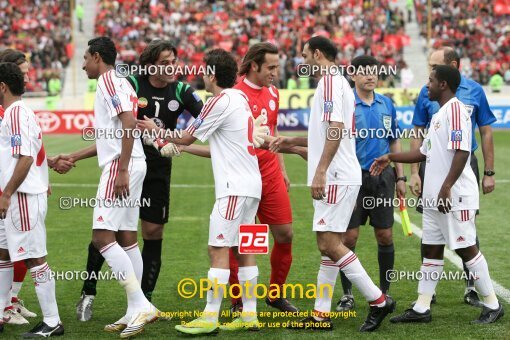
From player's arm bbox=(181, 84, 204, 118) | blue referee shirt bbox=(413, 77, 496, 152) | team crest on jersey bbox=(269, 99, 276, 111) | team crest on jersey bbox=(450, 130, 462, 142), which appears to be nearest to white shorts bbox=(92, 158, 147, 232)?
player's arm bbox=(181, 84, 204, 118)

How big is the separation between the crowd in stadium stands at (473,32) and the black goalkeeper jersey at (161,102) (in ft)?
97.8

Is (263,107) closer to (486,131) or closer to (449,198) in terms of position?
(449,198)

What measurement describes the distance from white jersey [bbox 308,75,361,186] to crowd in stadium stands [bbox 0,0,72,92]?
99.7ft

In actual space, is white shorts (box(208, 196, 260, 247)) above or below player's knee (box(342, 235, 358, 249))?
above

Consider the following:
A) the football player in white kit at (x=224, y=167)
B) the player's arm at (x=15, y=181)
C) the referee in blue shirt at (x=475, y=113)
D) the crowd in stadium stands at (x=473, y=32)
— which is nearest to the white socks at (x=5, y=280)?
the player's arm at (x=15, y=181)

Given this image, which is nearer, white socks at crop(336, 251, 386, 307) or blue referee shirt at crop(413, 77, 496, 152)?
white socks at crop(336, 251, 386, 307)

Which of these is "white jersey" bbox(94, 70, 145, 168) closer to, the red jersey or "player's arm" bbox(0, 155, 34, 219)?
"player's arm" bbox(0, 155, 34, 219)

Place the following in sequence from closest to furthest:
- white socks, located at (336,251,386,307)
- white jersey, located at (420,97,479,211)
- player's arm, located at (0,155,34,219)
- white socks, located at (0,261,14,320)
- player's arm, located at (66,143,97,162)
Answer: player's arm, located at (0,155,34,219)
white socks, located at (336,251,386,307)
white jersey, located at (420,97,479,211)
white socks, located at (0,261,14,320)
player's arm, located at (66,143,97,162)

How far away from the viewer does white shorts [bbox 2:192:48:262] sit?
7090mm

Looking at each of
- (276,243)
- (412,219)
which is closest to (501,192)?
(412,219)

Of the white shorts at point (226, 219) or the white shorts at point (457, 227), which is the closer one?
the white shorts at point (226, 219)

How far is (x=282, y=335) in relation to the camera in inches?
282

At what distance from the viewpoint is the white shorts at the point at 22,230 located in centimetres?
709

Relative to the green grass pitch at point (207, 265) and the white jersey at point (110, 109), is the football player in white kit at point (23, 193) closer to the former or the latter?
the green grass pitch at point (207, 265)
